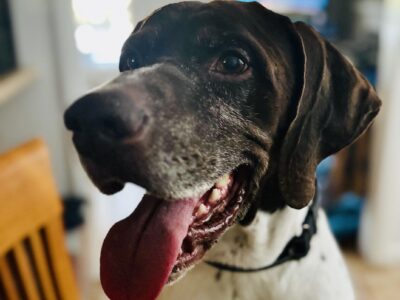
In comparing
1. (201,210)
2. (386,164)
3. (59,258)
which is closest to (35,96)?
(59,258)

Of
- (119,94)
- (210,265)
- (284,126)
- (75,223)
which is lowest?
(75,223)

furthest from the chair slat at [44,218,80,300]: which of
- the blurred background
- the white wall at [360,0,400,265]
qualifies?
the white wall at [360,0,400,265]

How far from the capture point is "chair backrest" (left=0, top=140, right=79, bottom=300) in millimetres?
849

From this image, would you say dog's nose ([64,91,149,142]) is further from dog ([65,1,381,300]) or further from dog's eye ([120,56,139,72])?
dog's eye ([120,56,139,72])

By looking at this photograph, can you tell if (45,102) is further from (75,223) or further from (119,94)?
(119,94)

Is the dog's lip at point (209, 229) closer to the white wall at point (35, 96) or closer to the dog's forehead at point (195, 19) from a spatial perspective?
the dog's forehead at point (195, 19)

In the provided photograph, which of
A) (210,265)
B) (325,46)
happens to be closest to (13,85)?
(210,265)

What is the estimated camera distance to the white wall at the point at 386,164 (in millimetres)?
1848

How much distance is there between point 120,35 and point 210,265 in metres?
0.37

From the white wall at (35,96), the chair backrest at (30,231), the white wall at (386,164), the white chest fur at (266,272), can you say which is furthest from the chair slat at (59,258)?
the white wall at (386,164)

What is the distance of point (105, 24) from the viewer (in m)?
0.61

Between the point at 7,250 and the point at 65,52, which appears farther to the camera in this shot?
the point at 65,52

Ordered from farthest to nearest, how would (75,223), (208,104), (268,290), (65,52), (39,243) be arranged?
(75,223), (65,52), (39,243), (268,290), (208,104)

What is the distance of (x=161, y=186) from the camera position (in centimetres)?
55
